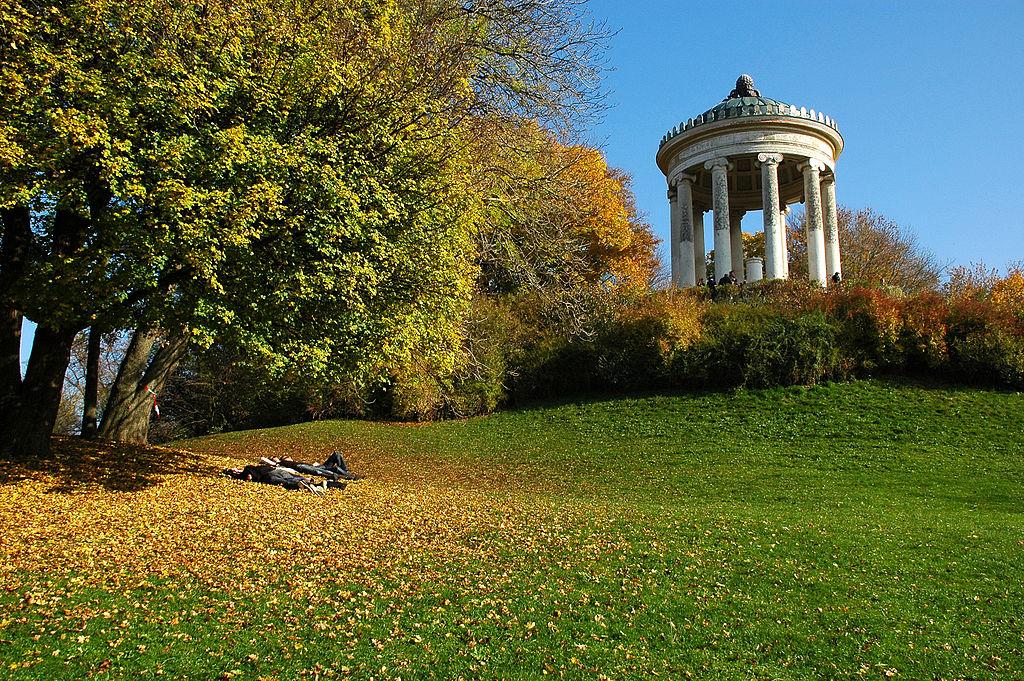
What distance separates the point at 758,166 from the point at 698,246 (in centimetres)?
502

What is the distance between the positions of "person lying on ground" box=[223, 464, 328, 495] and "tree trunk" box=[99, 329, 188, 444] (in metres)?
5.56

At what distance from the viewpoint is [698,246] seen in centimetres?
3894

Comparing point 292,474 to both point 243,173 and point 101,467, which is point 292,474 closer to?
point 101,467

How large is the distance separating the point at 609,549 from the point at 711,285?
24062 millimetres

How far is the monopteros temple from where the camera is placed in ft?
110

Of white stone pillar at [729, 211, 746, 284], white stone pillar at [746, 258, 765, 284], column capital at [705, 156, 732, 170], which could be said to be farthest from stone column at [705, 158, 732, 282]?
white stone pillar at [746, 258, 765, 284]

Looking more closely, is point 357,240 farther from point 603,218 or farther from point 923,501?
point 603,218

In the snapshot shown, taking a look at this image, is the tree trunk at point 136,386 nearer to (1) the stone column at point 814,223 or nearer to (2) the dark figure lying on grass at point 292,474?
(2) the dark figure lying on grass at point 292,474

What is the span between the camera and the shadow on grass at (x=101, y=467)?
1172 cm

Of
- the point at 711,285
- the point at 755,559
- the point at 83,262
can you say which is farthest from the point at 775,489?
the point at 711,285

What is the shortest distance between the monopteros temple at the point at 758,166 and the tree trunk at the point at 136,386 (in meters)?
22.9

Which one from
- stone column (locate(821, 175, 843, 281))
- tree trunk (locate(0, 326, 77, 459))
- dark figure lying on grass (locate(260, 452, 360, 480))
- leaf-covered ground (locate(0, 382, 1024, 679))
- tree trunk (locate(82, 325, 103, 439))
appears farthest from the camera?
stone column (locate(821, 175, 843, 281))

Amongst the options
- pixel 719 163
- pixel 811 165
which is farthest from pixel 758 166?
pixel 719 163

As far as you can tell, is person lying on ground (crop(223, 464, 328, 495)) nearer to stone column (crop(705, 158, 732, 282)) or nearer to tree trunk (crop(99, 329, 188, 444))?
tree trunk (crop(99, 329, 188, 444))
